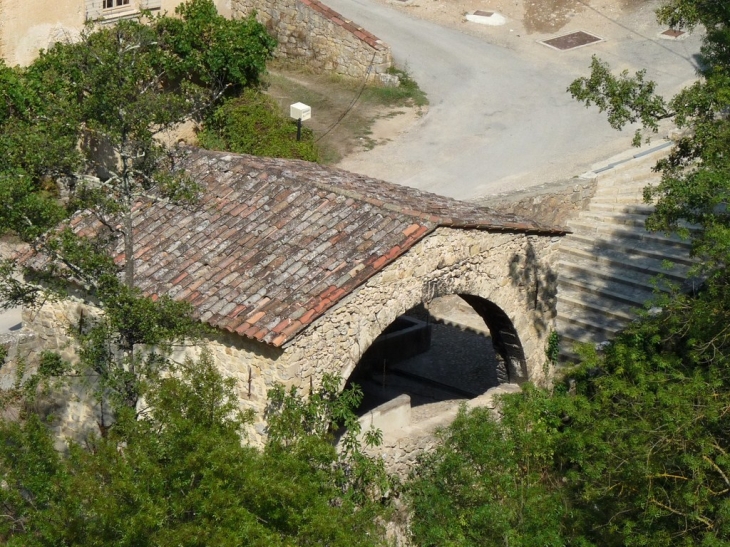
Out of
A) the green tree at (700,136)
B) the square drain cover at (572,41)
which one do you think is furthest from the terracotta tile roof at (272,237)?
the square drain cover at (572,41)

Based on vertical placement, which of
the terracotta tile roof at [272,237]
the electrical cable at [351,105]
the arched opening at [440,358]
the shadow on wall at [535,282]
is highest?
the terracotta tile roof at [272,237]

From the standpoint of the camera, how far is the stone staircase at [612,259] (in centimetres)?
1900

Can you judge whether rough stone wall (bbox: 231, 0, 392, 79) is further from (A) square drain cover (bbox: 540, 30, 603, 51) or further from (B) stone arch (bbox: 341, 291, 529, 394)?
(B) stone arch (bbox: 341, 291, 529, 394)

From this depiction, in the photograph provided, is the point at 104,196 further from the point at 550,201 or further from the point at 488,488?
the point at 550,201

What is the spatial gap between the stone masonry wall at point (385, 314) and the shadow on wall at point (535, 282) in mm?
15

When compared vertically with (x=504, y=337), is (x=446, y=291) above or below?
above

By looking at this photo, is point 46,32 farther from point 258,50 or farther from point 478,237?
point 478,237

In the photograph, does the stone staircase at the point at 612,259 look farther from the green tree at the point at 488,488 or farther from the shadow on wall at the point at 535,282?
the green tree at the point at 488,488

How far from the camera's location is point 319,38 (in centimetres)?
2453

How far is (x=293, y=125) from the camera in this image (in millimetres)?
21453

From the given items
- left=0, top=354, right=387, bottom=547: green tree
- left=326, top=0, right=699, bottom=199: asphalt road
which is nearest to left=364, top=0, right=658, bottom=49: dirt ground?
left=326, top=0, right=699, bottom=199: asphalt road

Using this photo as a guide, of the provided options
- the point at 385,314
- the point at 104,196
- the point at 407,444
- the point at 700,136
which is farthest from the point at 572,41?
the point at 104,196

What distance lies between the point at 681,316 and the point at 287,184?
5.17 m

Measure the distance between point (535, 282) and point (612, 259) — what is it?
5334 millimetres
